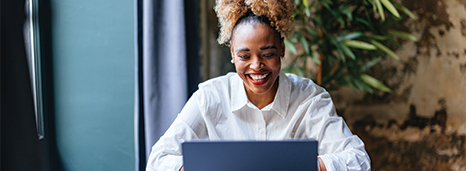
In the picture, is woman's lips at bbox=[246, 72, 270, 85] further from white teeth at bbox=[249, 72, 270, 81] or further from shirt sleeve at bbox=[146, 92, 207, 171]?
shirt sleeve at bbox=[146, 92, 207, 171]

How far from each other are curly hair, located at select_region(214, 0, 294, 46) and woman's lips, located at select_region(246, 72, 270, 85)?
0.15 meters

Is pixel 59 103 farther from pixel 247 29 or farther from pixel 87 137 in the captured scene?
pixel 247 29

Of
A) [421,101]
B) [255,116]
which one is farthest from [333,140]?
[421,101]

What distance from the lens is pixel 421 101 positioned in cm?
184

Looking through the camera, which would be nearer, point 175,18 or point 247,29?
point 247,29

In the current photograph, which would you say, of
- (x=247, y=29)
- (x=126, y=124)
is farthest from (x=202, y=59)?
(x=247, y=29)

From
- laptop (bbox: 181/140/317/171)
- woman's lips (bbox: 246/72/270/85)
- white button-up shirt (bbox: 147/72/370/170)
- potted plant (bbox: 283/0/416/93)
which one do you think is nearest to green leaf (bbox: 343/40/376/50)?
potted plant (bbox: 283/0/416/93)

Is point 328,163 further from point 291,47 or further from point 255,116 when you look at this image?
point 291,47

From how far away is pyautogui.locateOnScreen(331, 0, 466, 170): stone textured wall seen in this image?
5.82 feet

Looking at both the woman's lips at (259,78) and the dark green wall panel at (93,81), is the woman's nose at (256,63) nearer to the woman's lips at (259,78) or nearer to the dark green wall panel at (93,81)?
the woman's lips at (259,78)

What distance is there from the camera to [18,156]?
1.04 m

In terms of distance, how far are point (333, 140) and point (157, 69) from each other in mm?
841

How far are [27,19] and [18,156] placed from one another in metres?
0.61

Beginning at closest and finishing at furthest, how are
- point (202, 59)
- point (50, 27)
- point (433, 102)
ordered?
1. point (50, 27)
2. point (202, 59)
3. point (433, 102)
